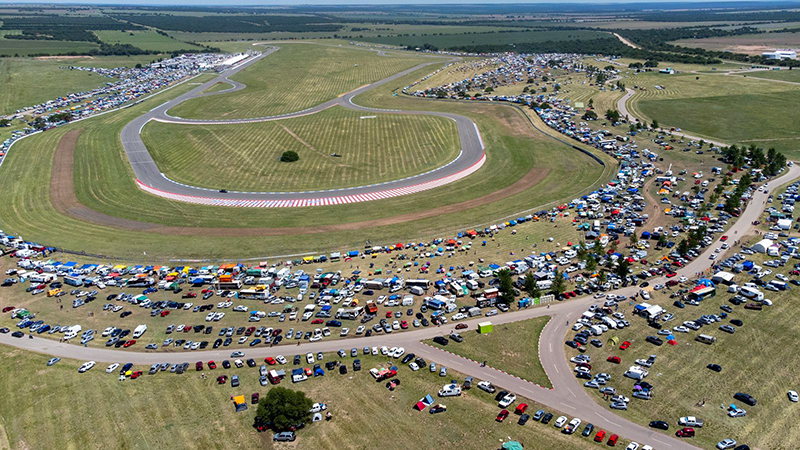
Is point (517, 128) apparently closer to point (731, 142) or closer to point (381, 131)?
point (381, 131)

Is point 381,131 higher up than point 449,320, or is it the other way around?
point 381,131

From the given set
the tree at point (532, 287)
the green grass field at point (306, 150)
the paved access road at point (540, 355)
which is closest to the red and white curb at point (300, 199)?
the green grass field at point (306, 150)

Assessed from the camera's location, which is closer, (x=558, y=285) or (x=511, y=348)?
(x=511, y=348)

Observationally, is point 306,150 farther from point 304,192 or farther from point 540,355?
point 540,355

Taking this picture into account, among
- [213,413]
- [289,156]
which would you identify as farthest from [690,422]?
[289,156]

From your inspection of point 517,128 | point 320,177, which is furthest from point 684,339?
point 517,128

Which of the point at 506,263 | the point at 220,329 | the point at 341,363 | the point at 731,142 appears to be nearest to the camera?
the point at 341,363

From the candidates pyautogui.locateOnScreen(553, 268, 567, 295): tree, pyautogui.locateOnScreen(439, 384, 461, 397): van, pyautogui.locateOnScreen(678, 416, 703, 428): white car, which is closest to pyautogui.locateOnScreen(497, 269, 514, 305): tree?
pyautogui.locateOnScreen(553, 268, 567, 295): tree

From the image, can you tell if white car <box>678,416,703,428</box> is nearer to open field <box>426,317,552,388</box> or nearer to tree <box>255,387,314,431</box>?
open field <box>426,317,552,388</box>
